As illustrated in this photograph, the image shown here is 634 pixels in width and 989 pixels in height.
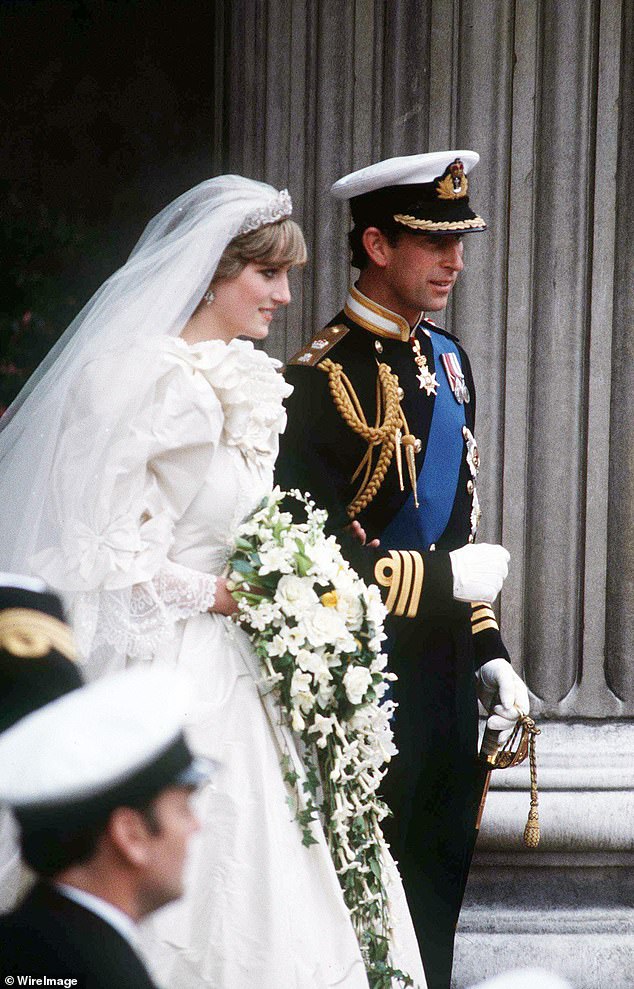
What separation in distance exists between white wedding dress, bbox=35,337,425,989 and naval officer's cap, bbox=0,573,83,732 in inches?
51.7

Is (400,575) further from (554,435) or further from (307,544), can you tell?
(554,435)

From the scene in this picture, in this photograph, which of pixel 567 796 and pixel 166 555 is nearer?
pixel 166 555

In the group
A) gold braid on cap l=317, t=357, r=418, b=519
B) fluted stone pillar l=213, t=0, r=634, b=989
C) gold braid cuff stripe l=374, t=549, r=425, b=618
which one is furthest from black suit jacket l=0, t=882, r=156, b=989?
fluted stone pillar l=213, t=0, r=634, b=989

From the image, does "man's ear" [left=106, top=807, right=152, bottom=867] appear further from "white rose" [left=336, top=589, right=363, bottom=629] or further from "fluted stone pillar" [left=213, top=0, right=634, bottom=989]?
"fluted stone pillar" [left=213, top=0, right=634, bottom=989]

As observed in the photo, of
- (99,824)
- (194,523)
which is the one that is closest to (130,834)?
(99,824)

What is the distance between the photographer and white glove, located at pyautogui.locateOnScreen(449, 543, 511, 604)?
123 inches

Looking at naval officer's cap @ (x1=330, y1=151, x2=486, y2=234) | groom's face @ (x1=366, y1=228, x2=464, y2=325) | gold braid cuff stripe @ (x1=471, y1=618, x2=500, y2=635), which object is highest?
naval officer's cap @ (x1=330, y1=151, x2=486, y2=234)

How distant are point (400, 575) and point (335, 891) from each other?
25.9 inches

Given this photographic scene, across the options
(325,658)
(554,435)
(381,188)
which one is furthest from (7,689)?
(554,435)

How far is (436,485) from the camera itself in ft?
10.7

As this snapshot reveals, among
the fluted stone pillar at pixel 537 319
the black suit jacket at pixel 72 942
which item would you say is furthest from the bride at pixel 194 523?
the black suit jacket at pixel 72 942

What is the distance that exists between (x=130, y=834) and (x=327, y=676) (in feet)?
5.18

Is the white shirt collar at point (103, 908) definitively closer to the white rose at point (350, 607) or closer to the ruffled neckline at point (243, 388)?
the white rose at point (350, 607)

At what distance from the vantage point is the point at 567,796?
3.97 metres
